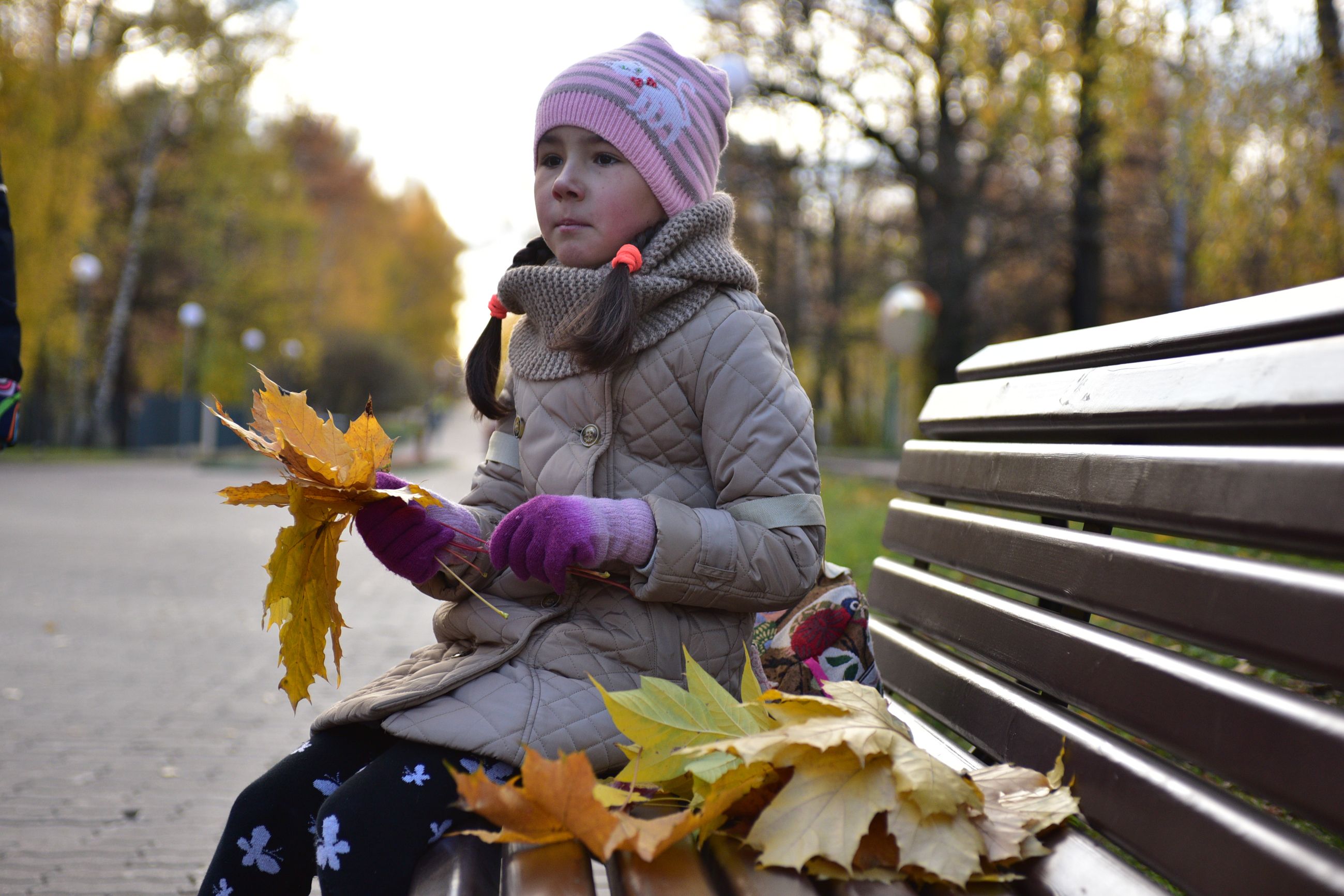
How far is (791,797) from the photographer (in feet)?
4.27

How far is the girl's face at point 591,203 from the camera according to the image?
6.38ft

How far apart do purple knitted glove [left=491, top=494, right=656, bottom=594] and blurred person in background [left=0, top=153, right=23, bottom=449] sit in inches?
78.5

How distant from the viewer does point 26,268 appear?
20266mm

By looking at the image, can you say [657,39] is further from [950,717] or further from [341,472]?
[950,717]

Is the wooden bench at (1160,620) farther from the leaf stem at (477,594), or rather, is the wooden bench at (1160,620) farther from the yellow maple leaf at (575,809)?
the leaf stem at (477,594)

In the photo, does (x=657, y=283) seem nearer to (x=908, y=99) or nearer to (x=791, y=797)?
(x=791, y=797)

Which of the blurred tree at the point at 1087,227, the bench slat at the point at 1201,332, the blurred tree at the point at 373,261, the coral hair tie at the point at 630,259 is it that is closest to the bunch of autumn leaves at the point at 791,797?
the bench slat at the point at 1201,332

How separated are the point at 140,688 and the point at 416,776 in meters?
3.68

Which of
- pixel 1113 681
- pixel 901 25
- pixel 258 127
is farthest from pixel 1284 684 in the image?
pixel 258 127

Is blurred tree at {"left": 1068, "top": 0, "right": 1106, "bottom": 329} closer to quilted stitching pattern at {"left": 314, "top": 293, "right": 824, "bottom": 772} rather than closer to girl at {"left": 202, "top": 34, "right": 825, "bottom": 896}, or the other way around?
girl at {"left": 202, "top": 34, "right": 825, "bottom": 896}

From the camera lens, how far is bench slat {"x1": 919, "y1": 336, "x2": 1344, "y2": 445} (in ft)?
3.73

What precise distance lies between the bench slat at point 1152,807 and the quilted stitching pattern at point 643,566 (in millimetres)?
372

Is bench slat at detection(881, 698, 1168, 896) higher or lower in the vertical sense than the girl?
lower

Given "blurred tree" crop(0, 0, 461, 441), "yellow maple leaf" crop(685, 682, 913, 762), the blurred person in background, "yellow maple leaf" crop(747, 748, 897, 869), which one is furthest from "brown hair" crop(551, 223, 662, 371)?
"blurred tree" crop(0, 0, 461, 441)
